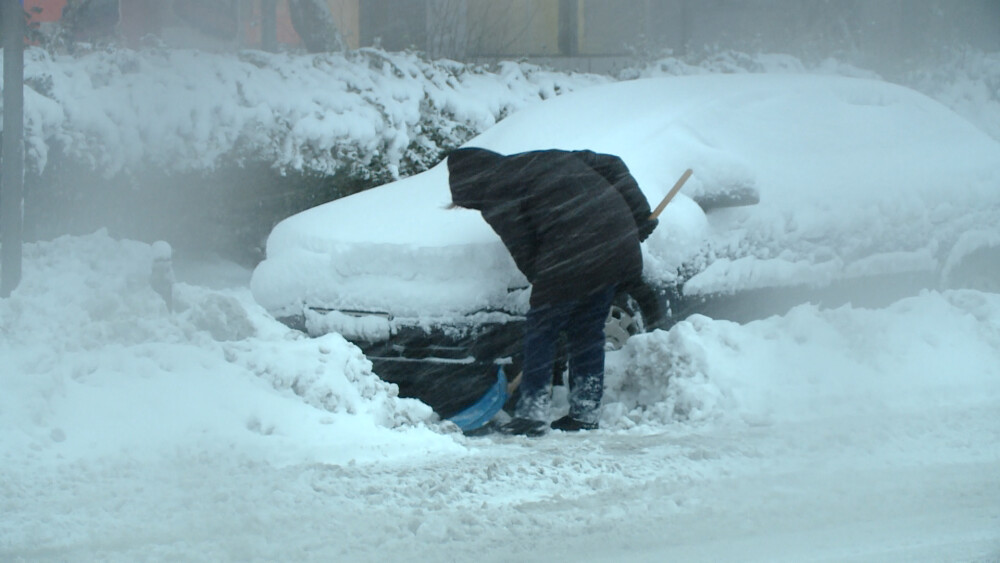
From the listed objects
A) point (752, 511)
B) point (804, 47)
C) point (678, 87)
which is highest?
point (804, 47)

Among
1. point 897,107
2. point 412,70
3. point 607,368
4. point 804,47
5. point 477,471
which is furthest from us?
point 804,47

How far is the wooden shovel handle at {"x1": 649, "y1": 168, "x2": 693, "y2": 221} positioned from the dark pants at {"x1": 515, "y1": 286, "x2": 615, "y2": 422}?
46 centimetres

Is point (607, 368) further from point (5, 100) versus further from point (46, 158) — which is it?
point (46, 158)

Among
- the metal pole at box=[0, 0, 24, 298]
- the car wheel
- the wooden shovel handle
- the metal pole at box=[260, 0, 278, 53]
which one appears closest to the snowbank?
the metal pole at box=[0, 0, 24, 298]

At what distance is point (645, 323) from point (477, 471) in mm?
1483

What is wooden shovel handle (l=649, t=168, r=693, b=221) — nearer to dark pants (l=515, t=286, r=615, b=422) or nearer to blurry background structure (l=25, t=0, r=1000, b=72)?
dark pants (l=515, t=286, r=615, b=422)

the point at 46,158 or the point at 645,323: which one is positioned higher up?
the point at 46,158

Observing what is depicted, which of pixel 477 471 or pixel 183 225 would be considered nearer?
pixel 477 471

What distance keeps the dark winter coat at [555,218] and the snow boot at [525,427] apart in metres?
0.59

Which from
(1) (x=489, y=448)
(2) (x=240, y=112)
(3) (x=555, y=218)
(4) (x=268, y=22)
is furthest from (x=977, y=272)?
(4) (x=268, y=22)

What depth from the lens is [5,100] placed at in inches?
222

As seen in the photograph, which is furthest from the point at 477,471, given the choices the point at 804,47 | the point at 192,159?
the point at 804,47

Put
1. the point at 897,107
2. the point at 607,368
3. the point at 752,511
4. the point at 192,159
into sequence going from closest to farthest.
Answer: the point at 752,511
the point at 607,368
the point at 897,107
the point at 192,159

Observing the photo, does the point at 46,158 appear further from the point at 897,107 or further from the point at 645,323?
the point at 897,107
